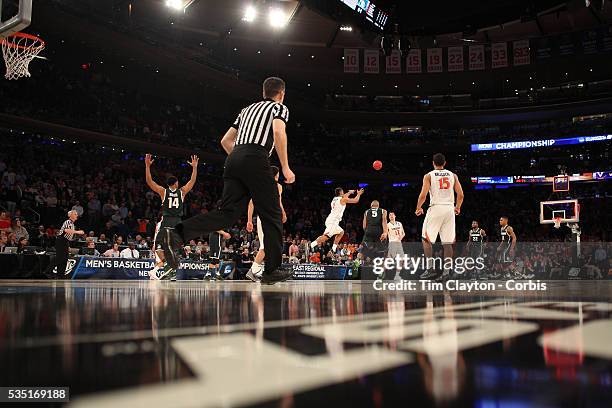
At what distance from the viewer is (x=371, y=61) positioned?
27672mm

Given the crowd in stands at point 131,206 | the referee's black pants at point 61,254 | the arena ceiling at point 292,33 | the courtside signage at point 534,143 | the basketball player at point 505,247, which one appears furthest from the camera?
the courtside signage at point 534,143

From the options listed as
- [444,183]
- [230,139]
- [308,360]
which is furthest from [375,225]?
[308,360]

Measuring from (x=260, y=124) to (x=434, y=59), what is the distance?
2534 cm

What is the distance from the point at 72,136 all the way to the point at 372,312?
1950 centimetres

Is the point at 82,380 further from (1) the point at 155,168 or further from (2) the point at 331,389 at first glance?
(1) the point at 155,168

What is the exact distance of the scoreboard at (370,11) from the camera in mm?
11539

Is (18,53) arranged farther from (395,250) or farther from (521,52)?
(521,52)

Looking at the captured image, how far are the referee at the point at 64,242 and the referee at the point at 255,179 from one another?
764 cm

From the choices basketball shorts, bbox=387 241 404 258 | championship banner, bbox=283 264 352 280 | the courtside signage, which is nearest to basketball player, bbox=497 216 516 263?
basketball shorts, bbox=387 241 404 258

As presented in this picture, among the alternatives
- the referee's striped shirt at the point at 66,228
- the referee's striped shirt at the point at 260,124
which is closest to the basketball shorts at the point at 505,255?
the referee's striped shirt at the point at 260,124

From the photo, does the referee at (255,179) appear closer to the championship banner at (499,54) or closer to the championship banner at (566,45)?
the championship banner at (499,54)

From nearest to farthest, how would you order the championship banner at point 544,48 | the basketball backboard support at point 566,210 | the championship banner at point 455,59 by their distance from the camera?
1. the basketball backboard support at point 566,210
2. the championship banner at point 544,48
3. the championship banner at point 455,59

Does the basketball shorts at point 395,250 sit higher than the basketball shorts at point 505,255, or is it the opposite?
the basketball shorts at point 395,250

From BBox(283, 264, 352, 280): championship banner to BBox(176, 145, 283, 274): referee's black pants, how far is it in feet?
40.8
